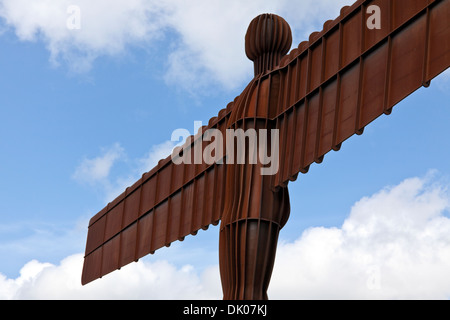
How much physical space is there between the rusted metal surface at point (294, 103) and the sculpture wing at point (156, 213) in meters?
0.04

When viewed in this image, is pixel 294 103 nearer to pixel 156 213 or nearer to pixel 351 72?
pixel 351 72

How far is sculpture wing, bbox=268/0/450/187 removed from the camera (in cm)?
838

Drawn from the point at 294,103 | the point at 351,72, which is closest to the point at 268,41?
the point at 294,103

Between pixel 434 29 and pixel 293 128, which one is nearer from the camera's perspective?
pixel 434 29

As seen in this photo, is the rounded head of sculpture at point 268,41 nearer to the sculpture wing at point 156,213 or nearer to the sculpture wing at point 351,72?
the sculpture wing at point 351,72

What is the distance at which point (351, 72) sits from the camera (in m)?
9.68

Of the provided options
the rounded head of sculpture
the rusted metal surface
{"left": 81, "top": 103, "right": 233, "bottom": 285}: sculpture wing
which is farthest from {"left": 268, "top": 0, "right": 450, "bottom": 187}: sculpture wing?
{"left": 81, "top": 103, "right": 233, "bottom": 285}: sculpture wing

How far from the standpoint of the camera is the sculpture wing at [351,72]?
8.38 metres

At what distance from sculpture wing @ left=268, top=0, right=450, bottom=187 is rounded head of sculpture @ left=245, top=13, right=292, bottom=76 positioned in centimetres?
45
